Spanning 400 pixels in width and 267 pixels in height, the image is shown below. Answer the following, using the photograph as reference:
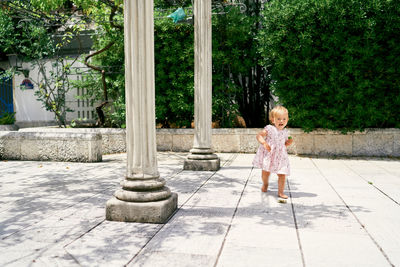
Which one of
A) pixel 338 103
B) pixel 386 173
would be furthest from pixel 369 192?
pixel 338 103

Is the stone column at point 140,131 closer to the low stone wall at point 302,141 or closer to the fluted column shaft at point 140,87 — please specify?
the fluted column shaft at point 140,87

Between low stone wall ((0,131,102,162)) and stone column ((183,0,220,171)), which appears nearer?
stone column ((183,0,220,171))

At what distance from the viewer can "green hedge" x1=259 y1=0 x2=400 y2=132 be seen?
25.4 feet

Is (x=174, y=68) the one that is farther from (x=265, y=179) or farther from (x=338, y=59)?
(x=265, y=179)

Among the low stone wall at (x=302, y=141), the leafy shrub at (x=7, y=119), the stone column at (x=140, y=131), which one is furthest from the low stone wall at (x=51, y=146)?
the leafy shrub at (x=7, y=119)

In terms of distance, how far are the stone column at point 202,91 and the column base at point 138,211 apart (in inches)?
120

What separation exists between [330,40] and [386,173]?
3.48 meters

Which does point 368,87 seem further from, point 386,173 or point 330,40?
point 386,173

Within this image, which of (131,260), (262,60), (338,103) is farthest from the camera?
(262,60)

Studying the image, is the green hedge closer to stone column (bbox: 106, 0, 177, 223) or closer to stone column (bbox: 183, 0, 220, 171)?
stone column (bbox: 183, 0, 220, 171)

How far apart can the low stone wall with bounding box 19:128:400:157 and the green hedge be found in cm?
32

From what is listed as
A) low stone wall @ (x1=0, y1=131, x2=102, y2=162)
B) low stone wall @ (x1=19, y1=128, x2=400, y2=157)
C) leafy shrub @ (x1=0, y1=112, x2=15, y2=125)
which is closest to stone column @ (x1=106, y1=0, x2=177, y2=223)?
low stone wall @ (x1=0, y1=131, x2=102, y2=162)

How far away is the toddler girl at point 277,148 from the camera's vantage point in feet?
14.8

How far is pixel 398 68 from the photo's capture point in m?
7.83
